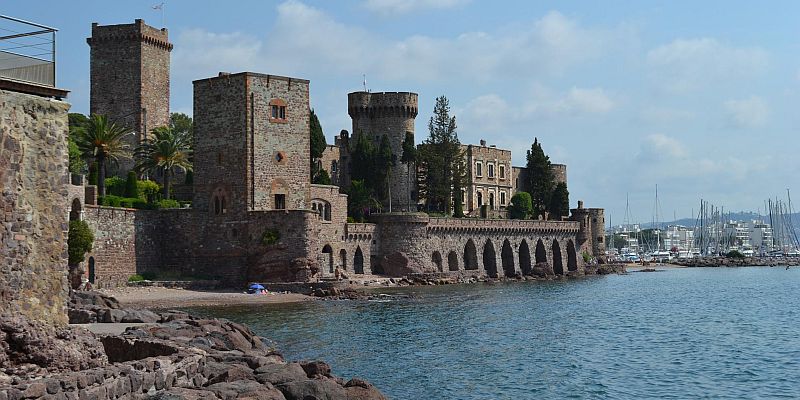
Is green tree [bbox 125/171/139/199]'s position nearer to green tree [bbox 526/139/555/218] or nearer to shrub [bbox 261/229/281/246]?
shrub [bbox 261/229/281/246]

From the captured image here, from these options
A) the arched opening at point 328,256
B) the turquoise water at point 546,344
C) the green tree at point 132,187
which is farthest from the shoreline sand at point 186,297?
the arched opening at point 328,256

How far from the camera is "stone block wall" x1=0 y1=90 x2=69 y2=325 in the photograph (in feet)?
45.8

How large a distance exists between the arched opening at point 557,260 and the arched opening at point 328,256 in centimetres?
3007

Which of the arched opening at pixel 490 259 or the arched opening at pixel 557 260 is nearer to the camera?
the arched opening at pixel 490 259

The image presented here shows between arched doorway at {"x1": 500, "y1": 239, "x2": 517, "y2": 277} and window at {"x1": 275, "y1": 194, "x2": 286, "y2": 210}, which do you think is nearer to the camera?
window at {"x1": 275, "y1": 194, "x2": 286, "y2": 210}

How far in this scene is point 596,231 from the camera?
92.6 m

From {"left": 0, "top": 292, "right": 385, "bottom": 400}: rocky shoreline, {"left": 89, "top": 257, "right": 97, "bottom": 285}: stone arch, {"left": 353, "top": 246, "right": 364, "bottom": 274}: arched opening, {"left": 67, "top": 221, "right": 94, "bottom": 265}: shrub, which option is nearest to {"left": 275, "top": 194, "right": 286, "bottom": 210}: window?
{"left": 89, "top": 257, "right": 97, "bottom": 285}: stone arch

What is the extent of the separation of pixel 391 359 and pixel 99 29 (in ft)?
141

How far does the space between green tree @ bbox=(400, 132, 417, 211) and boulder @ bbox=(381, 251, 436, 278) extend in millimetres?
13214

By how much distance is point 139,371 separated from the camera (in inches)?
563

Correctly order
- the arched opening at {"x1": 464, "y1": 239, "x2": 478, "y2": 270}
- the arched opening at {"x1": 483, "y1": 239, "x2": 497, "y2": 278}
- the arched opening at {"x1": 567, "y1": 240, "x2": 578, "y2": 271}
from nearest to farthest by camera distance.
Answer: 1. the arched opening at {"x1": 464, "y1": 239, "x2": 478, "y2": 270}
2. the arched opening at {"x1": 483, "y1": 239, "x2": 497, "y2": 278}
3. the arched opening at {"x1": 567, "y1": 240, "x2": 578, "y2": 271}

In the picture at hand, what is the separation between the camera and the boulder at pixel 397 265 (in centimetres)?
6481

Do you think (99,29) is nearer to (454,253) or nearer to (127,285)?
(127,285)

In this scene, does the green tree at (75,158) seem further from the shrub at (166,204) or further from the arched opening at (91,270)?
the arched opening at (91,270)
